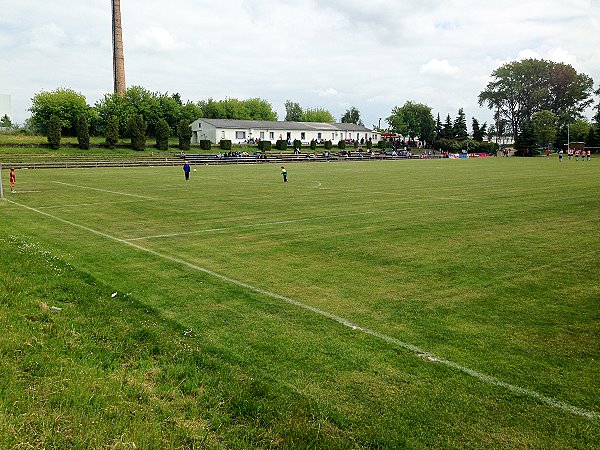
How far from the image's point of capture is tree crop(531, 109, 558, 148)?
110188 millimetres

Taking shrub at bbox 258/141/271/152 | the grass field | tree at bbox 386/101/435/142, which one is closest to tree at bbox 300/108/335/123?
tree at bbox 386/101/435/142

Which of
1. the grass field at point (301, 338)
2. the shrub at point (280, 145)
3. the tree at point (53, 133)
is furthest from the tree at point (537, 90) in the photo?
the grass field at point (301, 338)

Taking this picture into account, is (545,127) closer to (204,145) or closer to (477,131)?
(477,131)

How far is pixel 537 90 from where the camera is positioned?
12850 cm

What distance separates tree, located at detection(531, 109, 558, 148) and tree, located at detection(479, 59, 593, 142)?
12599mm

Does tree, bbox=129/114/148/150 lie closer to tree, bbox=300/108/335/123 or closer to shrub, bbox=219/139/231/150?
shrub, bbox=219/139/231/150

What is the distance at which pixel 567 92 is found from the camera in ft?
419

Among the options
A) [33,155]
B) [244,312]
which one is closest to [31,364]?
[244,312]

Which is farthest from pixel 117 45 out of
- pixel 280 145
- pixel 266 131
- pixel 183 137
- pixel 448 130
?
pixel 448 130

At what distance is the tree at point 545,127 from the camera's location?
110188 millimetres

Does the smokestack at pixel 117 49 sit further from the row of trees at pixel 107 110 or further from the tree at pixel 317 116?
the tree at pixel 317 116

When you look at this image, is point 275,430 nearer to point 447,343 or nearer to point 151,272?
point 447,343

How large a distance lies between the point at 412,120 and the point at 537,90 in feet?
107

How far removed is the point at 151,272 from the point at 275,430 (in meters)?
6.66
